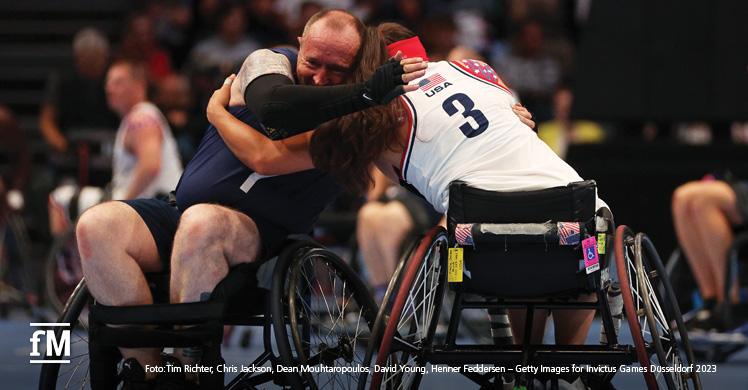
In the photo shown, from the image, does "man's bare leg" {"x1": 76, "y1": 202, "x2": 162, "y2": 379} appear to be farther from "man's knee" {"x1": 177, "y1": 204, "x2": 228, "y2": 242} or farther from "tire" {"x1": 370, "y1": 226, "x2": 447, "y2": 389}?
"tire" {"x1": 370, "y1": 226, "x2": 447, "y2": 389}

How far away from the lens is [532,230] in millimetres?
3369

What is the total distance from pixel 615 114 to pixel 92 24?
5582 mm

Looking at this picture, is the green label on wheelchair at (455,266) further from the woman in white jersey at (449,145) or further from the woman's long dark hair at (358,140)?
the woman's long dark hair at (358,140)

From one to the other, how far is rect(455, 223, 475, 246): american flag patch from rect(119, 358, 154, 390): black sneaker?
0.94 metres

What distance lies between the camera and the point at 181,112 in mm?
8914

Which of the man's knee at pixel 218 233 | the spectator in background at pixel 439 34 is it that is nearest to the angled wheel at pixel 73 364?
the man's knee at pixel 218 233

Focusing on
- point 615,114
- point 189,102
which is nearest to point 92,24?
point 189,102

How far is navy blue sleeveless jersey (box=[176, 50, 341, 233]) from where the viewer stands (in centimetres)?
384

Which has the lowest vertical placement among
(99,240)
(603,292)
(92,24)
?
(603,292)

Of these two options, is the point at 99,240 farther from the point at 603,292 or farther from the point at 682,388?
the point at 682,388

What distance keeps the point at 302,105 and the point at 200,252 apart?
50 centimetres

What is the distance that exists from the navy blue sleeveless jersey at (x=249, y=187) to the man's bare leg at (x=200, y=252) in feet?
0.49

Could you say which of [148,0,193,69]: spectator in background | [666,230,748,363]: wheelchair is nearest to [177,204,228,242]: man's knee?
[666,230,748,363]: wheelchair

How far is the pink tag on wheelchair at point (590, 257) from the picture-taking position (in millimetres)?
3377
